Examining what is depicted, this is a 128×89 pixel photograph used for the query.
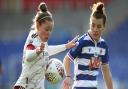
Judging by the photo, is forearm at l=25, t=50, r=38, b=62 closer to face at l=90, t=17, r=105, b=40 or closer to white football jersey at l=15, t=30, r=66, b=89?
white football jersey at l=15, t=30, r=66, b=89

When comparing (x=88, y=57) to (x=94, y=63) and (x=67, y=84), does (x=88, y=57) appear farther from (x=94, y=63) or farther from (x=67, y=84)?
(x=67, y=84)

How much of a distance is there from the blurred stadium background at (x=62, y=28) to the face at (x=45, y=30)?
8692mm

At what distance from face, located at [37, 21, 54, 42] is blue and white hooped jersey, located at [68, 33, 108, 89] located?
1.96 ft

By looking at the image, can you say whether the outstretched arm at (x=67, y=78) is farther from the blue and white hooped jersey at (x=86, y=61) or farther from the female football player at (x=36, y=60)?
the female football player at (x=36, y=60)

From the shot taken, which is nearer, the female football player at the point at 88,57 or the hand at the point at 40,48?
the hand at the point at 40,48

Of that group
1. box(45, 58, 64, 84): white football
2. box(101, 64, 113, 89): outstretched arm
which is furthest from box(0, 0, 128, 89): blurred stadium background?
box(45, 58, 64, 84): white football

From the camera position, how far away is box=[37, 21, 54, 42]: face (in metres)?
7.50

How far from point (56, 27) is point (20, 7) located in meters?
1.53

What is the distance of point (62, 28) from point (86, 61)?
34.7 ft

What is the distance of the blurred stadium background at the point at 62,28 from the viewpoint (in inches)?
664

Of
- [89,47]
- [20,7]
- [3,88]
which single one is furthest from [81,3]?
[89,47]

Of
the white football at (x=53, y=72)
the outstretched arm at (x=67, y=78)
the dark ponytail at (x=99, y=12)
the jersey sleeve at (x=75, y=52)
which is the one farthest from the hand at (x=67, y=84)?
the dark ponytail at (x=99, y=12)

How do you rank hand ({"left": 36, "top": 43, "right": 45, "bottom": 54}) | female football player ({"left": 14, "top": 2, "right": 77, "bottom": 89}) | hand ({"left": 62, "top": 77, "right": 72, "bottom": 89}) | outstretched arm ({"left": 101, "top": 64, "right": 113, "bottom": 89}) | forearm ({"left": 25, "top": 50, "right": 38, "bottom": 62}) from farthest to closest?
outstretched arm ({"left": 101, "top": 64, "right": 113, "bottom": 89}), hand ({"left": 62, "top": 77, "right": 72, "bottom": 89}), female football player ({"left": 14, "top": 2, "right": 77, "bottom": 89}), forearm ({"left": 25, "top": 50, "right": 38, "bottom": 62}), hand ({"left": 36, "top": 43, "right": 45, "bottom": 54})

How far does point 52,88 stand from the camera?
14883mm
